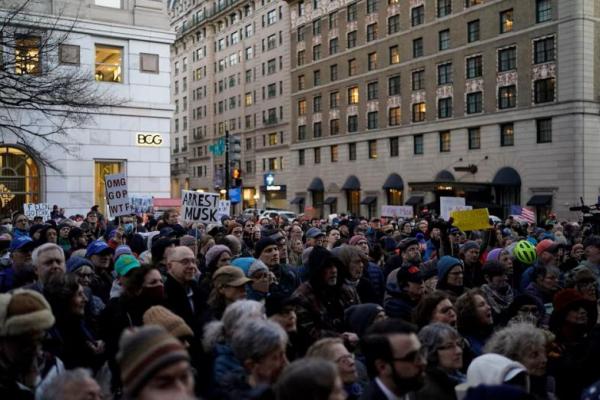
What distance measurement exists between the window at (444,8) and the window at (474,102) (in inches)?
267

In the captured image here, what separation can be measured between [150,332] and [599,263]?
8.11m

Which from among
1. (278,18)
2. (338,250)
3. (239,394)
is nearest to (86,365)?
(239,394)

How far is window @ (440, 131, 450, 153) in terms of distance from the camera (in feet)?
156

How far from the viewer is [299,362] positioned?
131 inches

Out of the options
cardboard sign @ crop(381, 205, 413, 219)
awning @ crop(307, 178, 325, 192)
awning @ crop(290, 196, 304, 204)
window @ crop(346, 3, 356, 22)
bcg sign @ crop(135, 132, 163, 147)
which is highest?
window @ crop(346, 3, 356, 22)

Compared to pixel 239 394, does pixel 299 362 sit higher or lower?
higher

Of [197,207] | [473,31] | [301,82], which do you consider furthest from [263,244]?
[301,82]

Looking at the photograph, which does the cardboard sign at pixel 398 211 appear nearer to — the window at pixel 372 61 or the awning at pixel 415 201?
the awning at pixel 415 201

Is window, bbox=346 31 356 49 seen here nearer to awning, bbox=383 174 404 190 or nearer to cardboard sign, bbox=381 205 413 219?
awning, bbox=383 174 404 190

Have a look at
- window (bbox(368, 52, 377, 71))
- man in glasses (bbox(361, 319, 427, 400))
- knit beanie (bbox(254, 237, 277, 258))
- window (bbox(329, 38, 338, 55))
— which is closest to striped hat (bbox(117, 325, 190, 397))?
man in glasses (bbox(361, 319, 427, 400))

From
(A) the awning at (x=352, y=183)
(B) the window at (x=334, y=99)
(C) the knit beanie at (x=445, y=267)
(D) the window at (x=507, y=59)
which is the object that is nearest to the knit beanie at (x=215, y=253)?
(C) the knit beanie at (x=445, y=267)

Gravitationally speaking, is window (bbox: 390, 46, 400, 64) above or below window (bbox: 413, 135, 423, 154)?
above

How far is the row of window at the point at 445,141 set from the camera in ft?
134

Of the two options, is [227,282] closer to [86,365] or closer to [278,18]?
[86,365]
